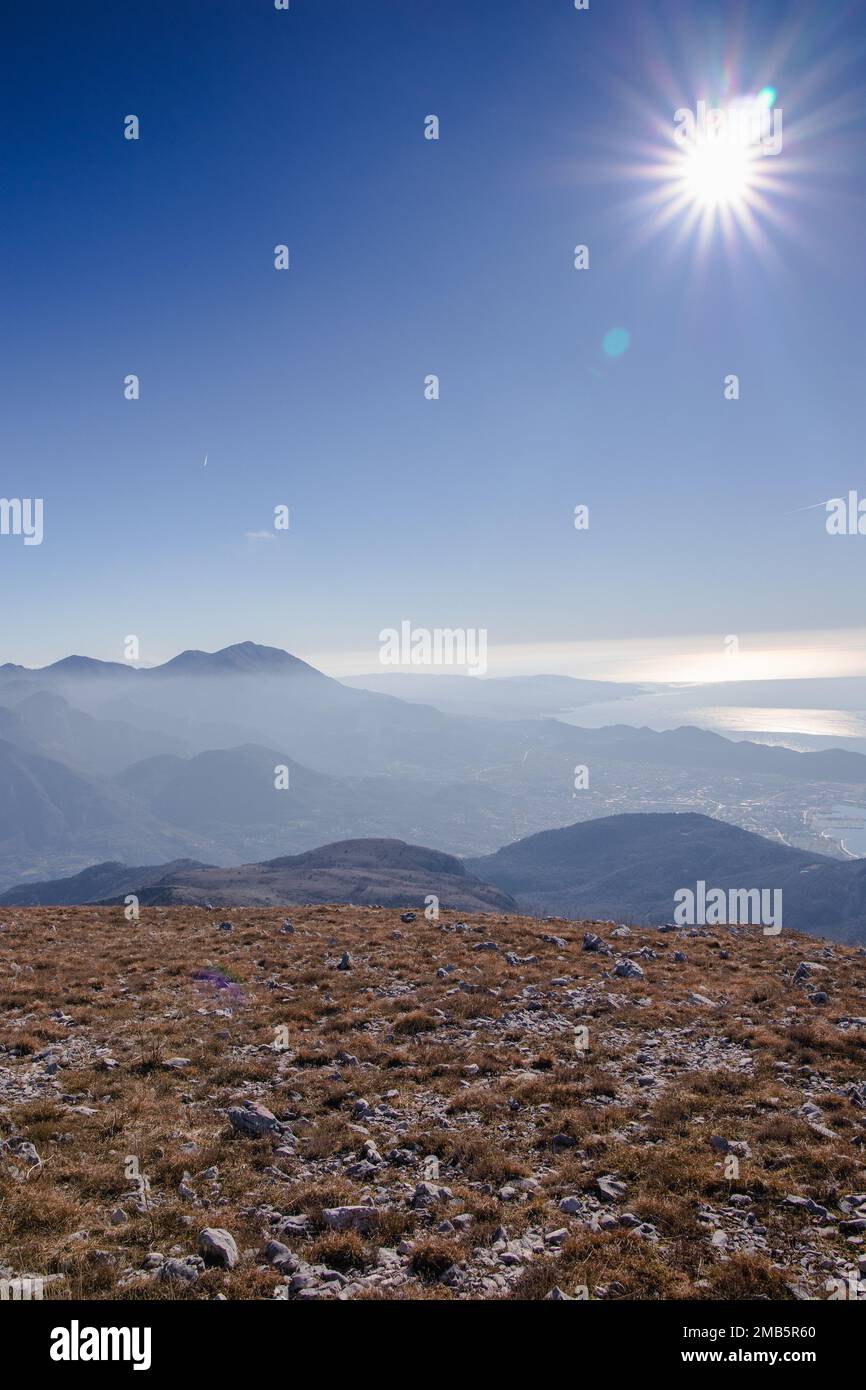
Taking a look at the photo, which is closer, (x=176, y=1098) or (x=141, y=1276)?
(x=141, y=1276)

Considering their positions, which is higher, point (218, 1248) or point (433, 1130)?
point (218, 1248)

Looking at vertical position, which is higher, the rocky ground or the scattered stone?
the scattered stone

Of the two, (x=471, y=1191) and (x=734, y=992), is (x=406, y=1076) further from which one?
(x=734, y=992)

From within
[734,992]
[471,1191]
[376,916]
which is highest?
[471,1191]

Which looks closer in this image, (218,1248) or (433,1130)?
(218,1248)

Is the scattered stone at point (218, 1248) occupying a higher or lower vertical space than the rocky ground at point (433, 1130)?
higher
